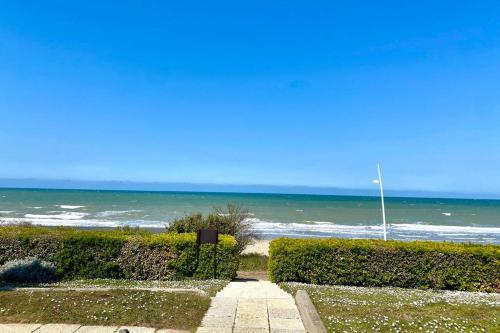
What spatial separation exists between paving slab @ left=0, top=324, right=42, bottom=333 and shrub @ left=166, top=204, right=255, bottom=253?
34.2ft

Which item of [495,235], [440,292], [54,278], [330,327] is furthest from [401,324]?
[495,235]

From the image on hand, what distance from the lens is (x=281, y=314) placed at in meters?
7.33

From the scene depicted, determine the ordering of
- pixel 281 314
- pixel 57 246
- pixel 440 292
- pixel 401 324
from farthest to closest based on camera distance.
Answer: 1. pixel 57 246
2. pixel 440 292
3. pixel 281 314
4. pixel 401 324

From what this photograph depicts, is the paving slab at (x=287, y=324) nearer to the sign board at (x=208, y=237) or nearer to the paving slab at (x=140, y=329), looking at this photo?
the paving slab at (x=140, y=329)

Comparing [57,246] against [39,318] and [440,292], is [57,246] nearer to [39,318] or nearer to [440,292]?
[39,318]

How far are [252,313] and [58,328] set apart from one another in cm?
335

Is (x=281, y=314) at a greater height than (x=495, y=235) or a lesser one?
greater

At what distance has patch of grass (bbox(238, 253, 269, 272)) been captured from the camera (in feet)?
51.8

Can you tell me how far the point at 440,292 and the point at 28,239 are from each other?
39.4ft

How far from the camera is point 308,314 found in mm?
7008

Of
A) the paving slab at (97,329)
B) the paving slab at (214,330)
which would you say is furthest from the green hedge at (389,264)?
the paving slab at (97,329)

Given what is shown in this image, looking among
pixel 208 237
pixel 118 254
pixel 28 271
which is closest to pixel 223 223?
pixel 208 237

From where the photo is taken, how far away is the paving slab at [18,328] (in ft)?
19.8

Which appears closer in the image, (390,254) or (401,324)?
(401,324)
